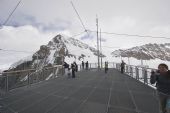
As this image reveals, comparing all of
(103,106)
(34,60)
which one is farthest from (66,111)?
(34,60)

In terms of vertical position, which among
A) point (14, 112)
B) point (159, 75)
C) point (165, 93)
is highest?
point (159, 75)

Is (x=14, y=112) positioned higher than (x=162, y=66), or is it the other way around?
(x=162, y=66)

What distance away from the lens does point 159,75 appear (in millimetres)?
6855

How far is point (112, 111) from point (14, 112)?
4085 mm

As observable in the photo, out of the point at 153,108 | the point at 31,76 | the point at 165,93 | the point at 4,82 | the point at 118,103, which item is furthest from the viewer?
the point at 31,76

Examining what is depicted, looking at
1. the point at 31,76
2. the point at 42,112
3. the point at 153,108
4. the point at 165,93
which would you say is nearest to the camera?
the point at 165,93

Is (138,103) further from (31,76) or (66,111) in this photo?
(31,76)

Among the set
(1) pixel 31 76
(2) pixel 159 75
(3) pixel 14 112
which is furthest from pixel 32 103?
(1) pixel 31 76

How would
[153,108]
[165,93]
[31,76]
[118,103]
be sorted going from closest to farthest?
[165,93], [153,108], [118,103], [31,76]

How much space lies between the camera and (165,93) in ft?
22.1

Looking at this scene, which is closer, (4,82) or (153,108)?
(153,108)

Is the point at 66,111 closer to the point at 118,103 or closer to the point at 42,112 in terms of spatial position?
the point at 42,112

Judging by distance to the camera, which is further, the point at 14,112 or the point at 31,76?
the point at 31,76

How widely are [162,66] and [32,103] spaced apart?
668 centimetres
